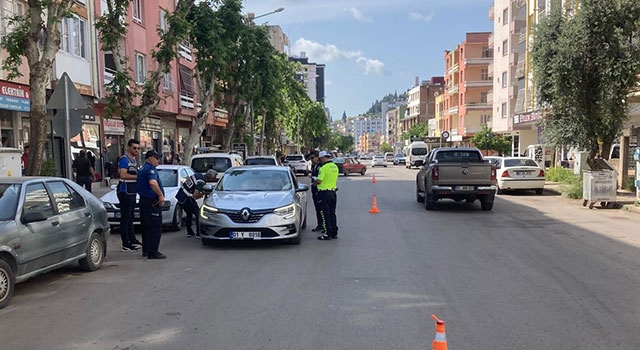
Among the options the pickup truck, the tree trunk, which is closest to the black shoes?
the tree trunk

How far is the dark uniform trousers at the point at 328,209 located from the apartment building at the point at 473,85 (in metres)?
55.3

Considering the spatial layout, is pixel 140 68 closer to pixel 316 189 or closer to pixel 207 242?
pixel 316 189

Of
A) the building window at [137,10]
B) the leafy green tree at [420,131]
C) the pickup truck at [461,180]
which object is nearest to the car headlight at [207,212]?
the pickup truck at [461,180]

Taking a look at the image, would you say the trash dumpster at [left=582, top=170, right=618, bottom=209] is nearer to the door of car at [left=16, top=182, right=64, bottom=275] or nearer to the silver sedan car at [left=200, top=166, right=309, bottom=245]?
the silver sedan car at [left=200, top=166, right=309, bottom=245]

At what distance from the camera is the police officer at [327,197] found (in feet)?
34.7

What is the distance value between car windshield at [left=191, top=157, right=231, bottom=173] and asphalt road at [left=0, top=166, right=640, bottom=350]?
266 inches

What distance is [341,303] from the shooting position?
20.1ft

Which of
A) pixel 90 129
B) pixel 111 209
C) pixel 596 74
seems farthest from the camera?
pixel 90 129

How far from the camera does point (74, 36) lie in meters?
19.8

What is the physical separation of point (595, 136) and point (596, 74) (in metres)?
2.06

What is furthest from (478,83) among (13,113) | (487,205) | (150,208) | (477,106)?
(150,208)

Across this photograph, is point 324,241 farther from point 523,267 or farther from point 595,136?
point 595,136

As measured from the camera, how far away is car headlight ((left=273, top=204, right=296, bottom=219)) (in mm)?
9491

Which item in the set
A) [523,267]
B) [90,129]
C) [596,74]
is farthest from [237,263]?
A: [90,129]
